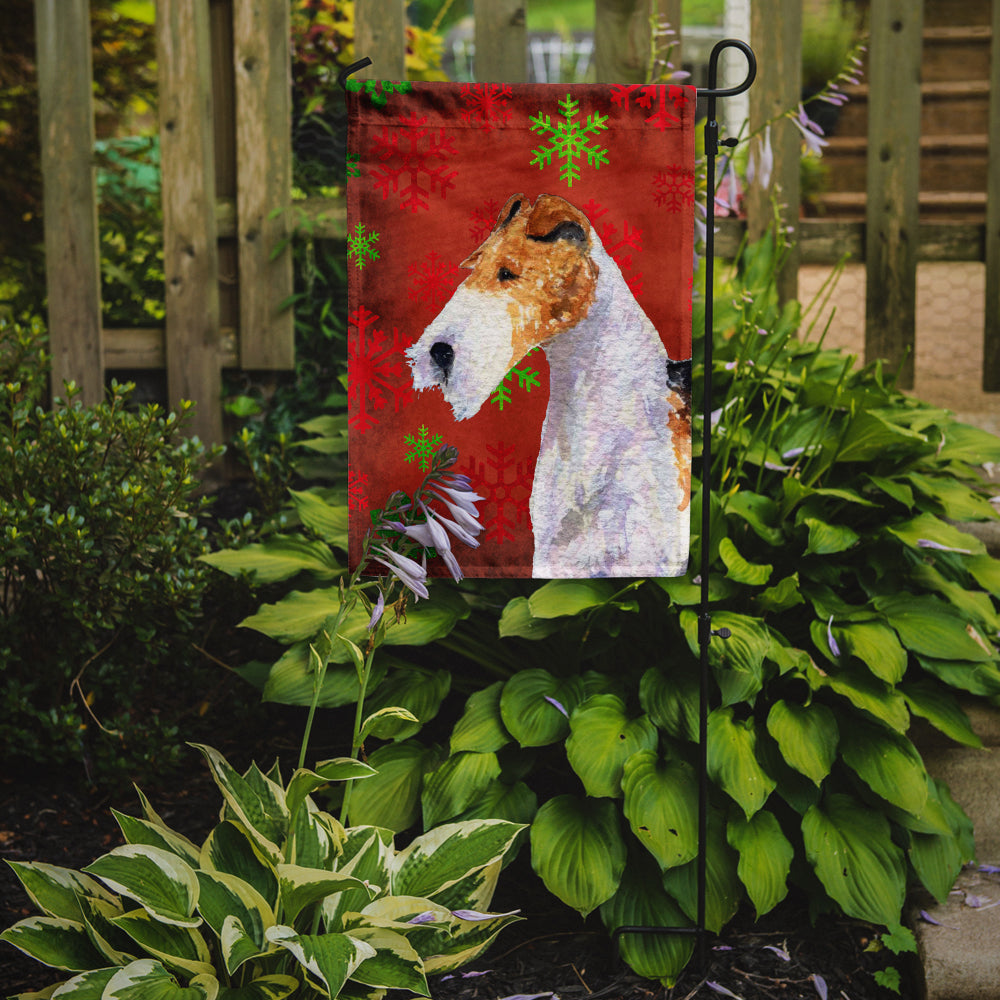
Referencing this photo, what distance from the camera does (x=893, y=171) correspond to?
11.5ft

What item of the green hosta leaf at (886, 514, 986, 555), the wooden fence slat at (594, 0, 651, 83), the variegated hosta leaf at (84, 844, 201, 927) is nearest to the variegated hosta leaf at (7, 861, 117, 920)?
the variegated hosta leaf at (84, 844, 201, 927)

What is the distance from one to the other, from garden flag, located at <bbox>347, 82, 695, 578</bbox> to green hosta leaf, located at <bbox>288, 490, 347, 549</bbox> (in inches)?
29.0

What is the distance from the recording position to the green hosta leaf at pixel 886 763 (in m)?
1.98

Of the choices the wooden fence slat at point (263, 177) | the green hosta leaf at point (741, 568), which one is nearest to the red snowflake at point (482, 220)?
the green hosta leaf at point (741, 568)

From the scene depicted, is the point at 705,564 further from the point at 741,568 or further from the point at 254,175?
the point at 254,175

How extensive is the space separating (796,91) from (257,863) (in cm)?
291

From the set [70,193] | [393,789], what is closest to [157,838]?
[393,789]

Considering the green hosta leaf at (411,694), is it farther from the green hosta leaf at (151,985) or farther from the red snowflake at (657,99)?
the red snowflake at (657,99)

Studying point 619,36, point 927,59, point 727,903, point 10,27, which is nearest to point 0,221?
point 10,27

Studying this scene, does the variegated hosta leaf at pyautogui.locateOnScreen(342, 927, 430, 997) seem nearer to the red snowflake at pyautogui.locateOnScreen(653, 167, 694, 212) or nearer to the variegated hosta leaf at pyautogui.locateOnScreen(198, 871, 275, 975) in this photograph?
the variegated hosta leaf at pyautogui.locateOnScreen(198, 871, 275, 975)

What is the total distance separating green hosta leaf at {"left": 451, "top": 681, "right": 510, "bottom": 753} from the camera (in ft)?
6.73

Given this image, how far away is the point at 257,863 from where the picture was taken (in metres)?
1.75

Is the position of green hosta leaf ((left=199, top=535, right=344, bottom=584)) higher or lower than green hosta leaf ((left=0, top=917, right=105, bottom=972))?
higher

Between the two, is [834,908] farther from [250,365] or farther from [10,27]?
[10,27]
